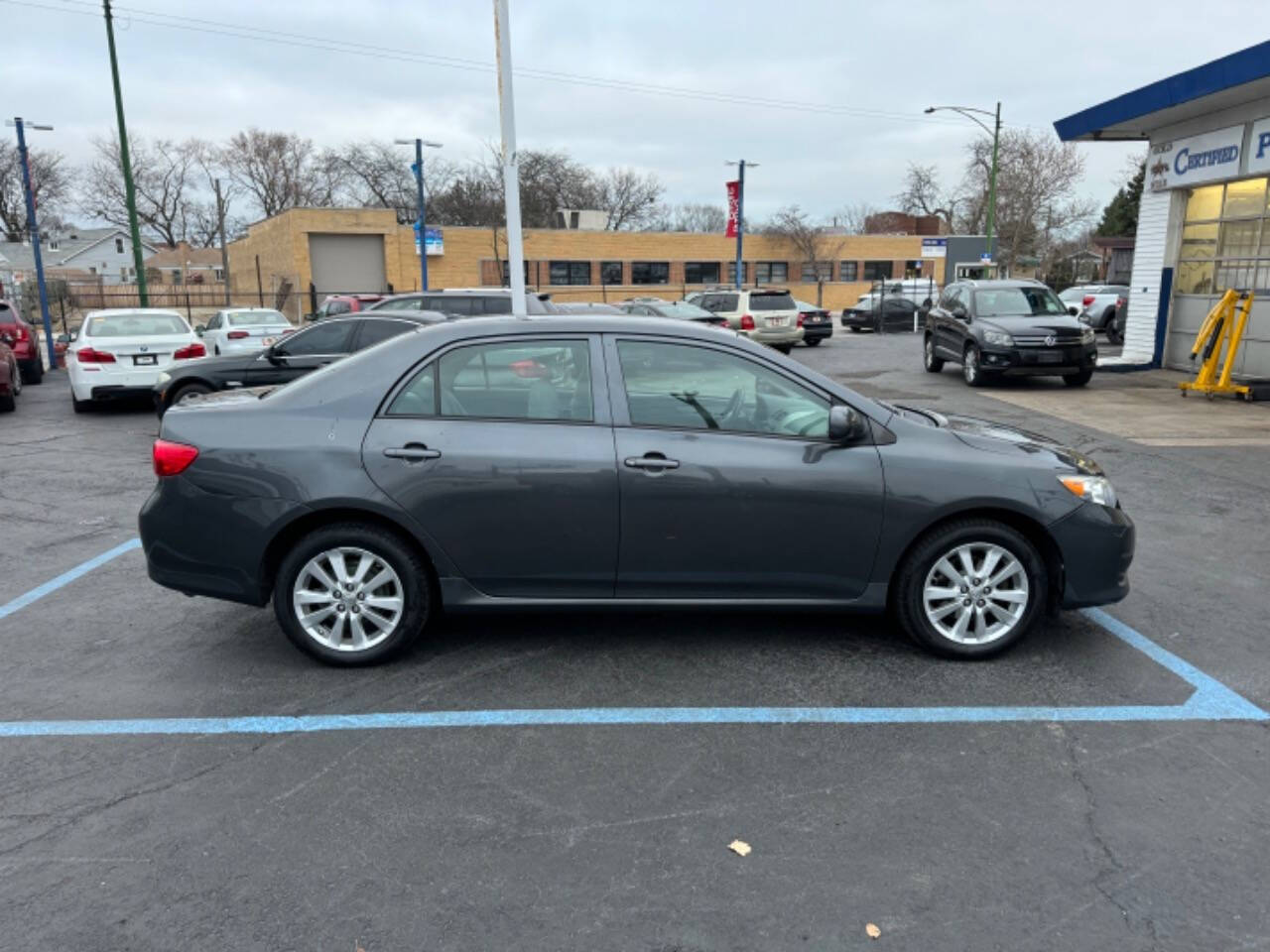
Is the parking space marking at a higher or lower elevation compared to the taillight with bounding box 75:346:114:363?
lower

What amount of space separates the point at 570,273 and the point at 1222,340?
41719mm

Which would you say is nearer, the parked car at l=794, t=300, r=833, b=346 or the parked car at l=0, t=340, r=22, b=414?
the parked car at l=0, t=340, r=22, b=414

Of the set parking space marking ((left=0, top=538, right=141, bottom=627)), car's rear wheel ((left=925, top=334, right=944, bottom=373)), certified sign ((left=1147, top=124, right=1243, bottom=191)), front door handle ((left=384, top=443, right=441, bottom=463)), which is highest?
certified sign ((left=1147, top=124, right=1243, bottom=191))

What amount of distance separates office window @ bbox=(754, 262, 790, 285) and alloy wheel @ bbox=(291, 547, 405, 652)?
54720mm

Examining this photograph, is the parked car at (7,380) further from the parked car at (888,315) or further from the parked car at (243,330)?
the parked car at (888,315)

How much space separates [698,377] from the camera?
435cm

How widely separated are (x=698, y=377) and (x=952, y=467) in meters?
1.24

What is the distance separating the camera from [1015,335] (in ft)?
50.0

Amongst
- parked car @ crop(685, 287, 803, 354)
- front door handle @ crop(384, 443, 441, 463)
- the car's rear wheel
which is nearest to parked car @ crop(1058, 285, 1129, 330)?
parked car @ crop(685, 287, 803, 354)

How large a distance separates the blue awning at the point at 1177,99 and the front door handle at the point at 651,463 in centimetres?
1301

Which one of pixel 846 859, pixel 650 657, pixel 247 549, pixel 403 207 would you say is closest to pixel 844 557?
pixel 650 657

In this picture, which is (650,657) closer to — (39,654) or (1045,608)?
(1045,608)

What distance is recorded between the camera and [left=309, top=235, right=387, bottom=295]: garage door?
46406 millimetres

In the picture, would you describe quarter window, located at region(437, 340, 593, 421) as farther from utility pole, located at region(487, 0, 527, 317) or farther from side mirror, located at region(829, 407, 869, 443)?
utility pole, located at region(487, 0, 527, 317)
